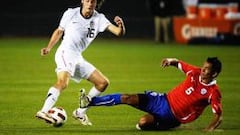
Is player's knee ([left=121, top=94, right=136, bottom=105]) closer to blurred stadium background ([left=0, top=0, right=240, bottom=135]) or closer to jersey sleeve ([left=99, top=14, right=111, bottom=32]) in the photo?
blurred stadium background ([left=0, top=0, right=240, bottom=135])

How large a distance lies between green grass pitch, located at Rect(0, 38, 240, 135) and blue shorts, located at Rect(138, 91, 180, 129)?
A: 0.51 ft

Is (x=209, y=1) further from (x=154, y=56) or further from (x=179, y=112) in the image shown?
(x=179, y=112)

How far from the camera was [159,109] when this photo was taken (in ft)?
37.6

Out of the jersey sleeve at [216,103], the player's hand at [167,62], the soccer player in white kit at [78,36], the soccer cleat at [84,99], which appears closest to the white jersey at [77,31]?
the soccer player in white kit at [78,36]

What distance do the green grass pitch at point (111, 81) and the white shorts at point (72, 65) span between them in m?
0.82

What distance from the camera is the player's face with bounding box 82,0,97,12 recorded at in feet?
39.2

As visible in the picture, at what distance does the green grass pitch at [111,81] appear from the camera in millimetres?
11938

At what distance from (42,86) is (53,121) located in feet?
21.6

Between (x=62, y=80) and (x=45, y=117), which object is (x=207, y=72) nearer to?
(x=62, y=80)

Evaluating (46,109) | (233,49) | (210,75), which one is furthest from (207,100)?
(233,49)

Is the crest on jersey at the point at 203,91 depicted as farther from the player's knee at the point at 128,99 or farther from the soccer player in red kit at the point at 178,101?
the player's knee at the point at 128,99

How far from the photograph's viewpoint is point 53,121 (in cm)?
1133

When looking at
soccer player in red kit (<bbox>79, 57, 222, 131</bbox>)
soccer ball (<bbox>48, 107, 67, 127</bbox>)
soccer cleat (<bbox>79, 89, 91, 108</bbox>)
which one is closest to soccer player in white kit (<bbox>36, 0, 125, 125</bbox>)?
soccer cleat (<bbox>79, 89, 91, 108</bbox>)

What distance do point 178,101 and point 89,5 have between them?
2.07 metres
